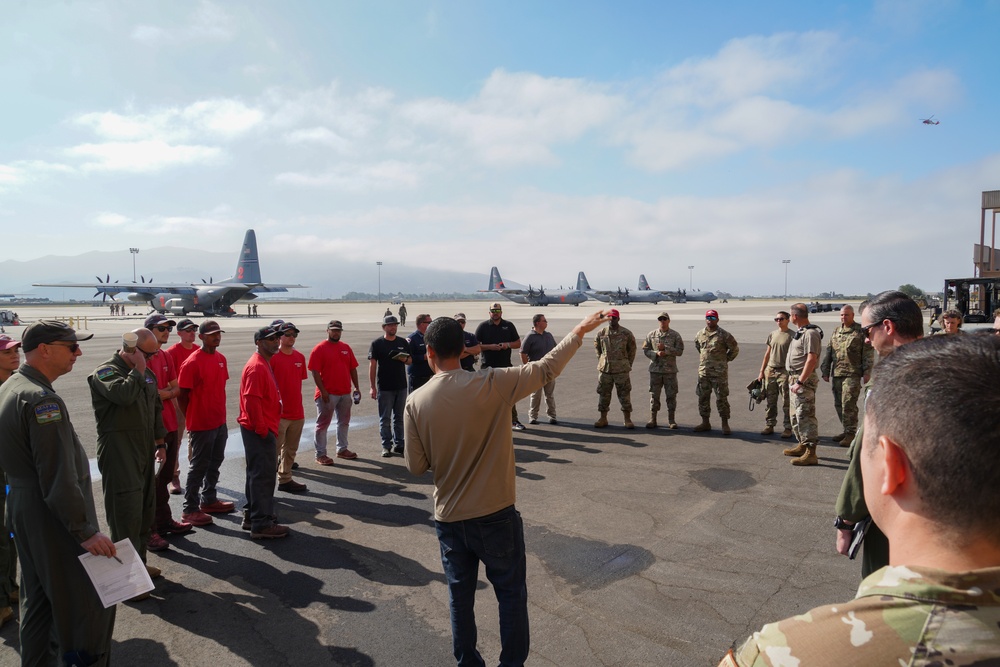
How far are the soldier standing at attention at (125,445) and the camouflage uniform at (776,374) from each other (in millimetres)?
8208

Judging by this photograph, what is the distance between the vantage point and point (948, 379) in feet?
3.66

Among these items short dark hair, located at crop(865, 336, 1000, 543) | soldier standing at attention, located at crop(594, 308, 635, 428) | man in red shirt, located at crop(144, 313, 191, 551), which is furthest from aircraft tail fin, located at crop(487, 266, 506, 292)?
short dark hair, located at crop(865, 336, 1000, 543)

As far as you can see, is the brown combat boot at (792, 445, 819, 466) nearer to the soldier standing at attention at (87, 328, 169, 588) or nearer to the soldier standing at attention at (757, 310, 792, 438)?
the soldier standing at attention at (757, 310, 792, 438)

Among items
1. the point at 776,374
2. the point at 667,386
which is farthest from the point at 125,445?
the point at 776,374

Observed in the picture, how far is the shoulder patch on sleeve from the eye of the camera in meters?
3.00

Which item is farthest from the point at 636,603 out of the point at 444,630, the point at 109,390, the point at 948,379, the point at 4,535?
the point at 4,535

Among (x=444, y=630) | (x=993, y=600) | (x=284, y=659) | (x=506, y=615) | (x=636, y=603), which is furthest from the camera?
(x=636, y=603)

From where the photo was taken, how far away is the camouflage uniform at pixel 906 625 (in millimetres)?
896

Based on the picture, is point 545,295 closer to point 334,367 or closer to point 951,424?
point 334,367

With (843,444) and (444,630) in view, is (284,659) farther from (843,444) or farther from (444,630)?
(843,444)

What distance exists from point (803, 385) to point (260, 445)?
668 cm

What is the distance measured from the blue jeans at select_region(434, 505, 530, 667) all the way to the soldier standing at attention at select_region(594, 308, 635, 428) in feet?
22.7

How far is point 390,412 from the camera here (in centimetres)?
841

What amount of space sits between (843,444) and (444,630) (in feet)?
23.0
